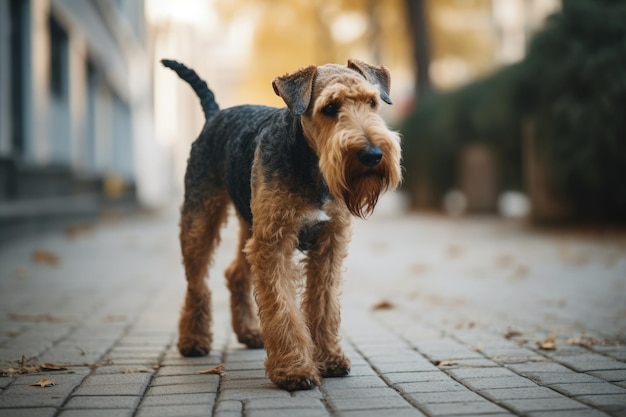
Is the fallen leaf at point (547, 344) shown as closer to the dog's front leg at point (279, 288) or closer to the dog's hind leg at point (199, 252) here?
the dog's front leg at point (279, 288)

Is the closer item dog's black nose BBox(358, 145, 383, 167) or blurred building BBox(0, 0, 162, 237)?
dog's black nose BBox(358, 145, 383, 167)

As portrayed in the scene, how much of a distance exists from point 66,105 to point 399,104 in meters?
20.9

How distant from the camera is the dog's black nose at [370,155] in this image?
3.32 meters

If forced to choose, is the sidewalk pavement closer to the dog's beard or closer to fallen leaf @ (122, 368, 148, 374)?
fallen leaf @ (122, 368, 148, 374)

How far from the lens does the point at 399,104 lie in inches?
1356

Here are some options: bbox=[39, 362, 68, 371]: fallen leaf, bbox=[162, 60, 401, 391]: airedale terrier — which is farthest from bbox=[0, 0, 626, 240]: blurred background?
bbox=[162, 60, 401, 391]: airedale terrier

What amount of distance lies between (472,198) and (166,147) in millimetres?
22464

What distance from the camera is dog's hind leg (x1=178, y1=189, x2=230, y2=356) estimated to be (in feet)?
14.4

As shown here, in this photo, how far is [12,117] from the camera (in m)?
11.6

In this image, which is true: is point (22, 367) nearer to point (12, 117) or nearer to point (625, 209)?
point (12, 117)

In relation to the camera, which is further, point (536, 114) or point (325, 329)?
point (536, 114)

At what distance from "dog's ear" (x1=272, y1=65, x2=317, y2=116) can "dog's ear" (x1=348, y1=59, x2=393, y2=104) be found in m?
0.33

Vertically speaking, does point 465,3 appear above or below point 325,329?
above

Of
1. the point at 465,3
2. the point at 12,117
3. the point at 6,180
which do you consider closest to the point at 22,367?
the point at 6,180
